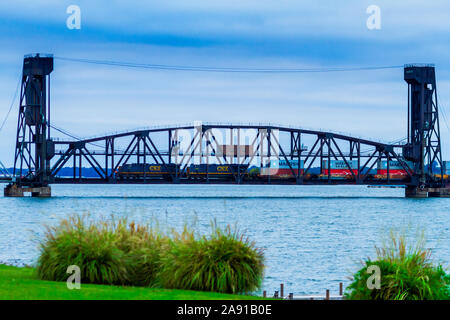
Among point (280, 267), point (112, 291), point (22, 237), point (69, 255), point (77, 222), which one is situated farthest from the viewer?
point (22, 237)

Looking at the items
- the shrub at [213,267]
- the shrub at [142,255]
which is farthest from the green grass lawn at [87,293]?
the shrub at [142,255]

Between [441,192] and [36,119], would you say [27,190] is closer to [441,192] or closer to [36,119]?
[36,119]

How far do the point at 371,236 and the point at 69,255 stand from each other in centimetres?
3749

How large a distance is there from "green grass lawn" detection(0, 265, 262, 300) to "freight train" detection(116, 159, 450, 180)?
102375mm

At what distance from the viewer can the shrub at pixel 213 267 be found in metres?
16.8

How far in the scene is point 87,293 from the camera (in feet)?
50.9

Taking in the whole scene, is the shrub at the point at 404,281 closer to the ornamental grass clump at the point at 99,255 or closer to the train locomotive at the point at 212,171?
the ornamental grass clump at the point at 99,255

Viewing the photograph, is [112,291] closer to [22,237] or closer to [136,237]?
[136,237]

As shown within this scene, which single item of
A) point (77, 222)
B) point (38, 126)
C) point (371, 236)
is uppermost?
point (38, 126)

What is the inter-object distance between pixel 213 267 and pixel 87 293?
10.1 feet

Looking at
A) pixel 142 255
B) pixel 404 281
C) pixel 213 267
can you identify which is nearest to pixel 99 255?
pixel 142 255

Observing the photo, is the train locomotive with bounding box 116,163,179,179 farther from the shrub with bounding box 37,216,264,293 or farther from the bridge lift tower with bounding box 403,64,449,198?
the shrub with bounding box 37,216,264,293
